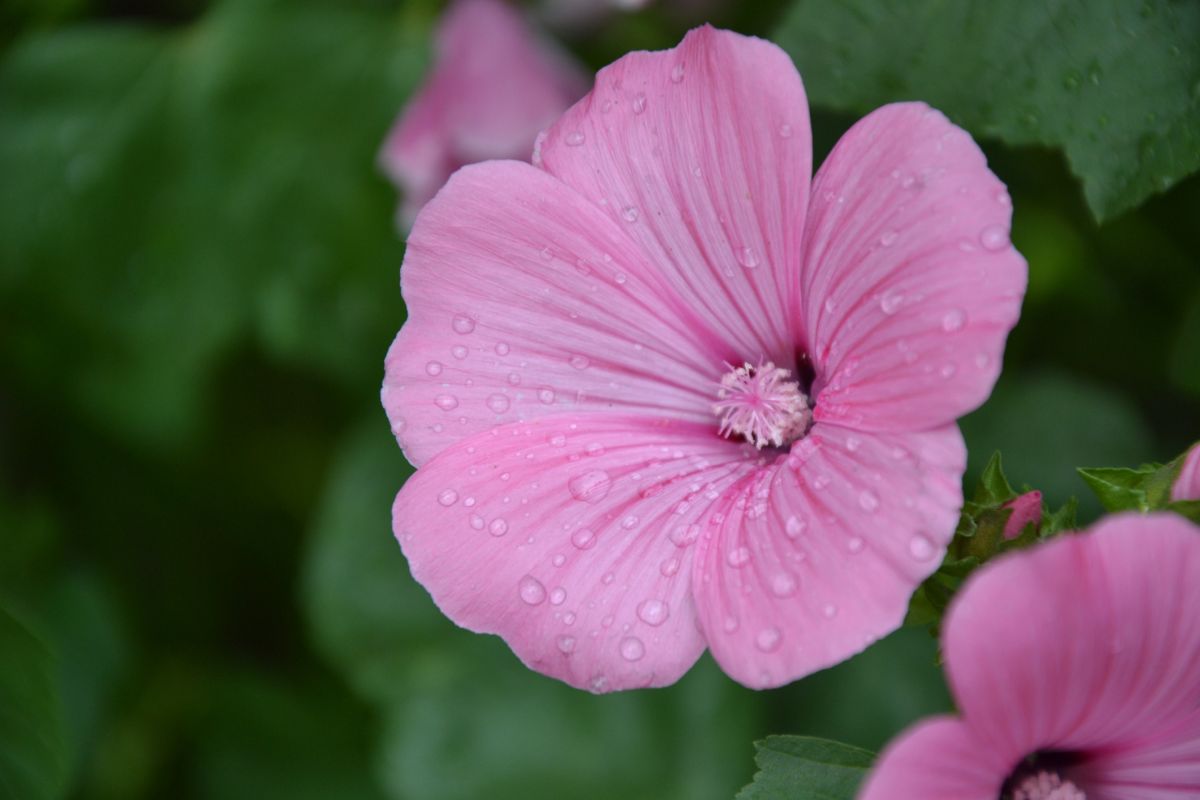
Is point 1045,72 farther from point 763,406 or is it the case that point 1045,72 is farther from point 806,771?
point 806,771

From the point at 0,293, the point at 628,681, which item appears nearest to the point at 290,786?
the point at 0,293

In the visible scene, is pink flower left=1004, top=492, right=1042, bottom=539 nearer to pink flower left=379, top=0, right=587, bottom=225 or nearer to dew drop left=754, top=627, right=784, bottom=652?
dew drop left=754, top=627, right=784, bottom=652

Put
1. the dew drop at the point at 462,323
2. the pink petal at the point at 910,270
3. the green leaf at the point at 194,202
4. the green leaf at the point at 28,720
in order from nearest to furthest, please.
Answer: the pink petal at the point at 910,270 → the dew drop at the point at 462,323 → the green leaf at the point at 28,720 → the green leaf at the point at 194,202

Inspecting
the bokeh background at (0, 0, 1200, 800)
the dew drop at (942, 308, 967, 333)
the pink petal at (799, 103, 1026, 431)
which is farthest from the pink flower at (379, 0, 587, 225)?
the dew drop at (942, 308, 967, 333)

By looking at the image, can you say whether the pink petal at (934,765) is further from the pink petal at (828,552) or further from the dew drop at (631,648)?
the dew drop at (631,648)

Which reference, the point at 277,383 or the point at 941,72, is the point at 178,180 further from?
the point at 941,72

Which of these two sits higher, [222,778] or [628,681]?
[628,681]

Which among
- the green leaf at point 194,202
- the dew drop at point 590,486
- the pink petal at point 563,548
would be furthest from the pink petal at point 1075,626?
the green leaf at point 194,202
